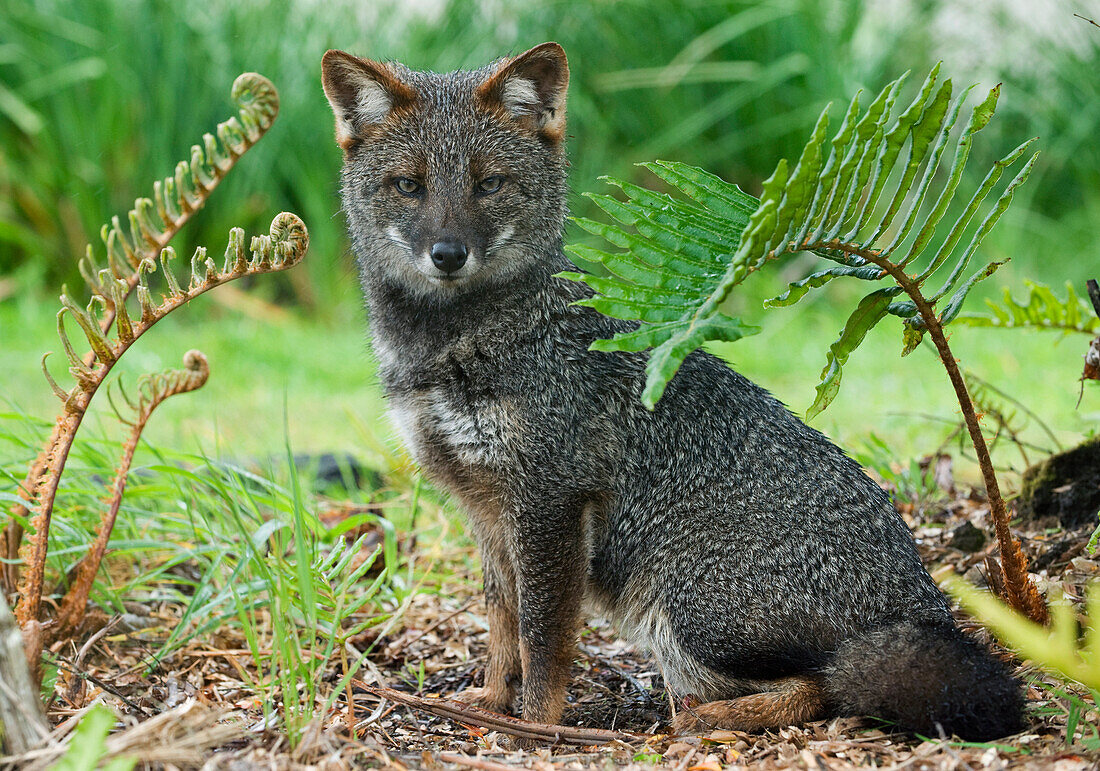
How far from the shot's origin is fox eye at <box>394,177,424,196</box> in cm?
359

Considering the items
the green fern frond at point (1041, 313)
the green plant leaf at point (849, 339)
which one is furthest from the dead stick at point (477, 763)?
the green fern frond at point (1041, 313)

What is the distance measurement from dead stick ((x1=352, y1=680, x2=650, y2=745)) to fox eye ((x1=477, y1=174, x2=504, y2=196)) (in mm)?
1680

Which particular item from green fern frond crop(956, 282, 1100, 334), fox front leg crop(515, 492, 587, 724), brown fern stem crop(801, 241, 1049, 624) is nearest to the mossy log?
green fern frond crop(956, 282, 1100, 334)

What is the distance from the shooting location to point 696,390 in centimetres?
349

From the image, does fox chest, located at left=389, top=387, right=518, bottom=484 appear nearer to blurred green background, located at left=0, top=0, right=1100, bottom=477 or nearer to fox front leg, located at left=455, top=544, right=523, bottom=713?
fox front leg, located at left=455, top=544, right=523, bottom=713

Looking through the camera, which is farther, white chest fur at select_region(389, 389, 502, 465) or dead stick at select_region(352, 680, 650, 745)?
white chest fur at select_region(389, 389, 502, 465)

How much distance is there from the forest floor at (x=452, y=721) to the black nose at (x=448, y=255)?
1.15m

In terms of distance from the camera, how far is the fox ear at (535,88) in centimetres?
361

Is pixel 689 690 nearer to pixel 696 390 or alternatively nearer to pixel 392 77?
pixel 696 390

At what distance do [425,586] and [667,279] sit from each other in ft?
7.54

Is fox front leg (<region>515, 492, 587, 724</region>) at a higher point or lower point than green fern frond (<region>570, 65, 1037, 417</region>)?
lower

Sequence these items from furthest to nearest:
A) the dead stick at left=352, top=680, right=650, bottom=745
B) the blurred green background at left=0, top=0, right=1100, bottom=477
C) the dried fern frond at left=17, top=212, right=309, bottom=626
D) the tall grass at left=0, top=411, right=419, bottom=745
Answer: the blurred green background at left=0, top=0, right=1100, bottom=477 < the tall grass at left=0, top=411, right=419, bottom=745 < the dead stick at left=352, top=680, right=650, bottom=745 < the dried fern frond at left=17, top=212, right=309, bottom=626

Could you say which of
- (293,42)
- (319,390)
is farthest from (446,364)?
(293,42)

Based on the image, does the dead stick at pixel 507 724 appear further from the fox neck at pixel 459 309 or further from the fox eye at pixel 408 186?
the fox eye at pixel 408 186
